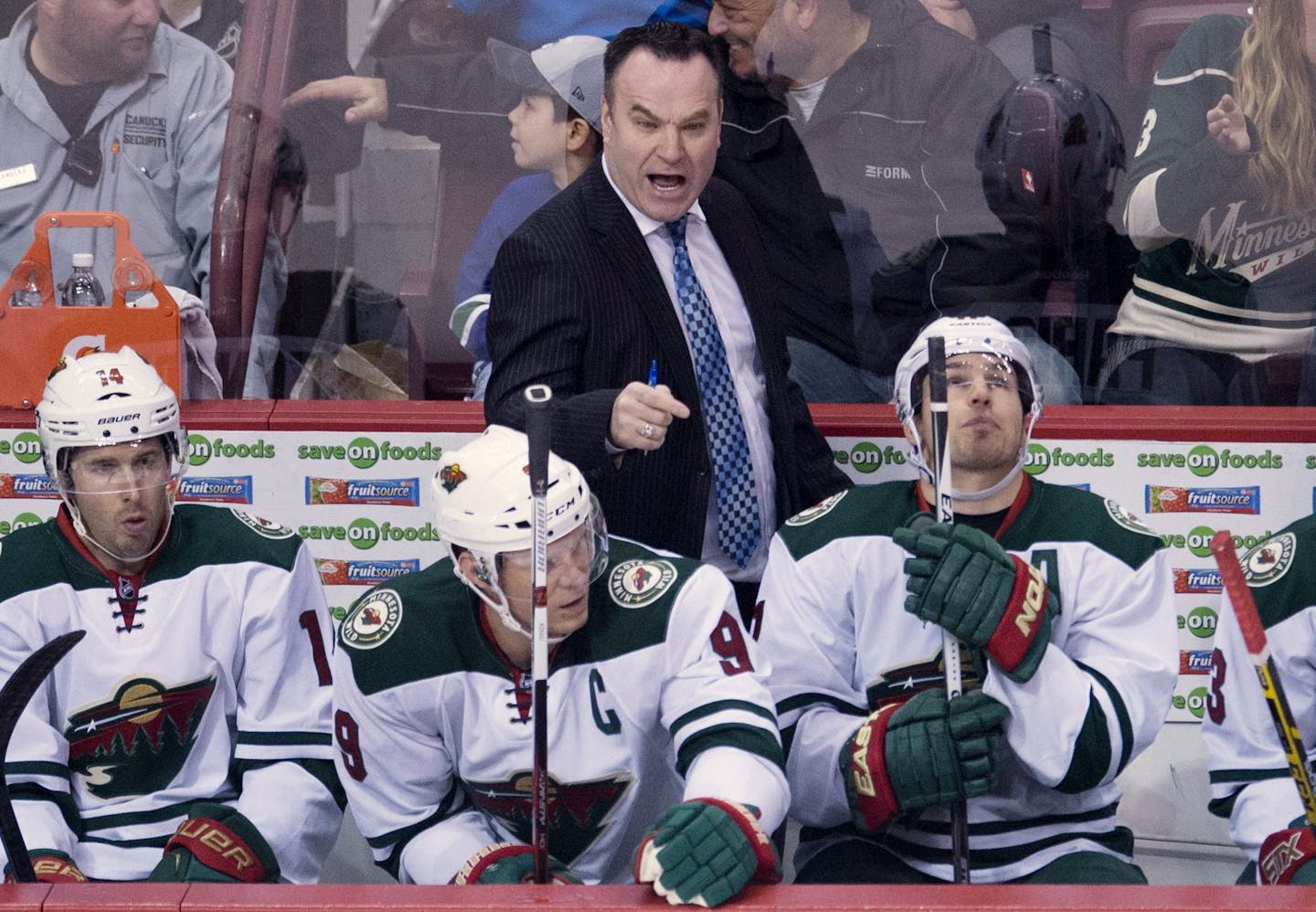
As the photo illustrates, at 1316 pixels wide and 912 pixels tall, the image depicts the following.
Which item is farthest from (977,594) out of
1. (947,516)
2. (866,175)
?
(866,175)

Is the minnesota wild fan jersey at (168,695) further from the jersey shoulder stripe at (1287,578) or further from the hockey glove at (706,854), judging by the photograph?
the jersey shoulder stripe at (1287,578)

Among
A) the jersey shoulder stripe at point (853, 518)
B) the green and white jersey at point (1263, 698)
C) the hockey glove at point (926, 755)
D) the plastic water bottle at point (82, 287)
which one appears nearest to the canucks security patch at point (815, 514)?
the jersey shoulder stripe at point (853, 518)

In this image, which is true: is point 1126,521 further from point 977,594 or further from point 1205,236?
point 1205,236

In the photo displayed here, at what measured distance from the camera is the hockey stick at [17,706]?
231 cm

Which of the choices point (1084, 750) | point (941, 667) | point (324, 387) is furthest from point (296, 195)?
point (1084, 750)

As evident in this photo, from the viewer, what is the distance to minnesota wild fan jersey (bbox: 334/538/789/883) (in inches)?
105

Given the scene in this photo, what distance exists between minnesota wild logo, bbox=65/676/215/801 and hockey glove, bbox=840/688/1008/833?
119cm

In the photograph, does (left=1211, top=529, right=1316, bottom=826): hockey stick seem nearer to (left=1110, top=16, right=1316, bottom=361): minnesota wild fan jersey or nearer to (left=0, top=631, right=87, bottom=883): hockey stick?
(left=0, top=631, right=87, bottom=883): hockey stick

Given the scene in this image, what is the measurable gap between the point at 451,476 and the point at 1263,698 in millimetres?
1381

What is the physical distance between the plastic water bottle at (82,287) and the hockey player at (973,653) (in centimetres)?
204

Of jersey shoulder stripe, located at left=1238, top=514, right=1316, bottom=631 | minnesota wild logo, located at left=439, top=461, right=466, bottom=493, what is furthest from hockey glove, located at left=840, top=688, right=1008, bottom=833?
minnesota wild logo, located at left=439, top=461, right=466, bottom=493

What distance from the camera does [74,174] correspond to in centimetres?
445

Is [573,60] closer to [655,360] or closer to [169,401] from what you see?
[655,360]

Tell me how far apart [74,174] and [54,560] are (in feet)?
5.75
